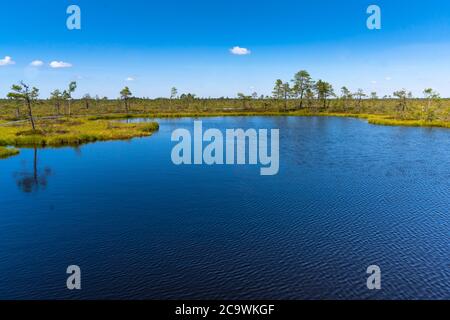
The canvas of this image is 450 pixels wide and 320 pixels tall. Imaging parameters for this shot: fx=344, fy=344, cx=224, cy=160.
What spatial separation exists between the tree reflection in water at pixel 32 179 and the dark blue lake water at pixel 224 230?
5.3 inches

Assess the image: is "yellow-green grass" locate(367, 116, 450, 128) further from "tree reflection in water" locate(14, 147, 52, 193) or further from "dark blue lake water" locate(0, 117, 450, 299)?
"tree reflection in water" locate(14, 147, 52, 193)

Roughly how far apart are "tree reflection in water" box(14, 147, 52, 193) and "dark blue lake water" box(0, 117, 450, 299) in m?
0.13

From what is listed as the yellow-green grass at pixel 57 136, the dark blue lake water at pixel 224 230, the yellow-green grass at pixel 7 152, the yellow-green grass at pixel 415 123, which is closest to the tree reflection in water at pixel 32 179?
the dark blue lake water at pixel 224 230

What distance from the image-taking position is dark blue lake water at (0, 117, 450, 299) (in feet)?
65.7

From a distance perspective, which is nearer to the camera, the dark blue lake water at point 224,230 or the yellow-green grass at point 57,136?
the dark blue lake water at point 224,230

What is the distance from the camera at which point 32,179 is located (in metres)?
43.3

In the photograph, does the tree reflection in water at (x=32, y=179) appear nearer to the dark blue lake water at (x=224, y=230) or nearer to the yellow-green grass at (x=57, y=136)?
the dark blue lake water at (x=224, y=230)

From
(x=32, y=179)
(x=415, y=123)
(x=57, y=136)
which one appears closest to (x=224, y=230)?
(x=32, y=179)

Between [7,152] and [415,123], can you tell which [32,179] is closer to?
[7,152]

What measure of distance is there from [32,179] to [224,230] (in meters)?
29.1

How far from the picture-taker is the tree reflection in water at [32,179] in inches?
1578

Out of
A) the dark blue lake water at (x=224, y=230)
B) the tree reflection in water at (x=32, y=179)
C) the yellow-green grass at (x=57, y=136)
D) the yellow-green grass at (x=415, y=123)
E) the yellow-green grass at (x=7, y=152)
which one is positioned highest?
the yellow-green grass at (x=415, y=123)

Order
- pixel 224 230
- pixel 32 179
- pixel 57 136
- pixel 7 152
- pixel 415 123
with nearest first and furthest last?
1. pixel 224 230
2. pixel 32 179
3. pixel 7 152
4. pixel 57 136
5. pixel 415 123

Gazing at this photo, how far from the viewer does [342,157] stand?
Answer: 56719 millimetres
